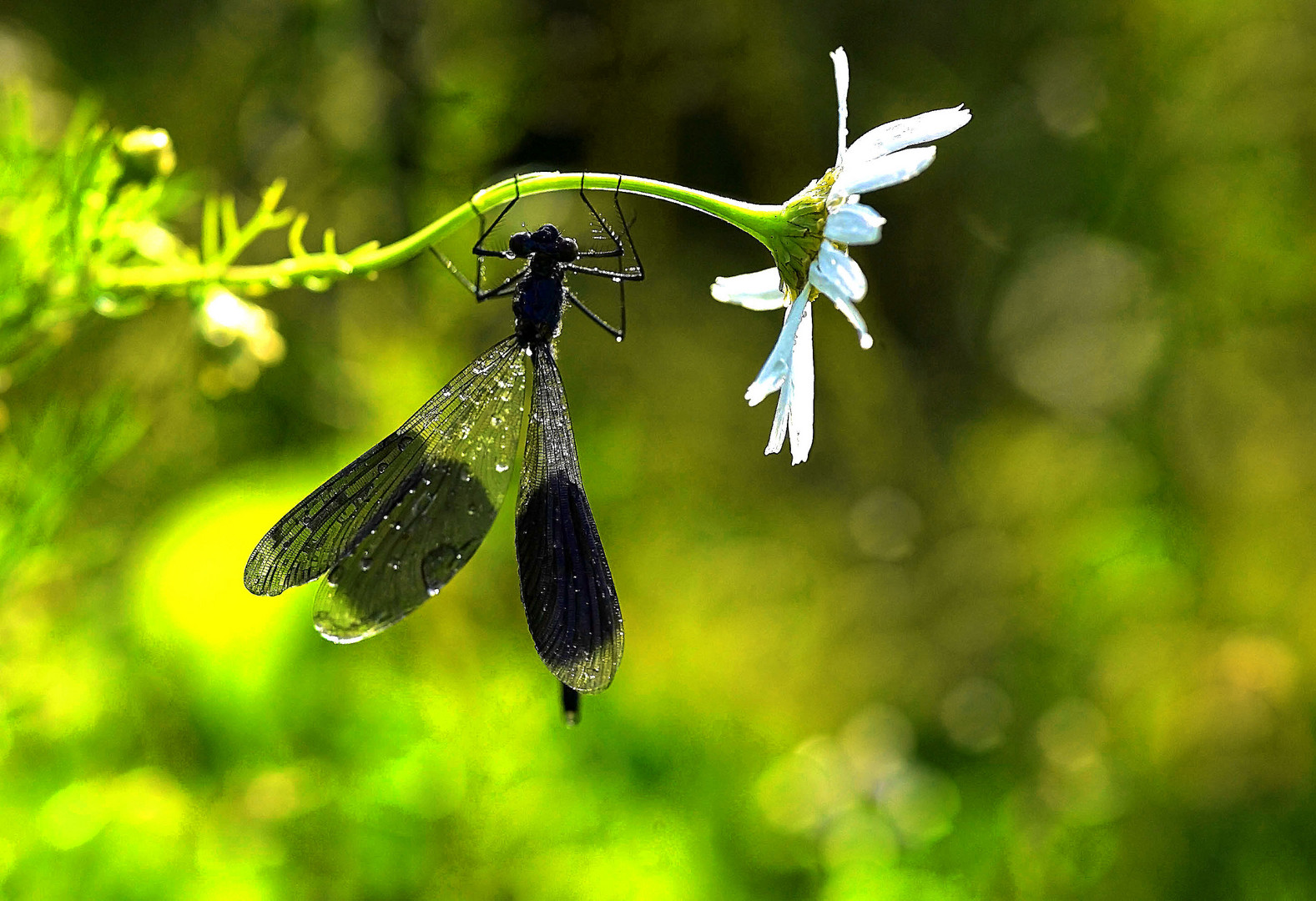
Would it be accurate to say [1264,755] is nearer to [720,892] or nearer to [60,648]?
[720,892]

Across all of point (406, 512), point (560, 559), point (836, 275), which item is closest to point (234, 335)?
point (406, 512)

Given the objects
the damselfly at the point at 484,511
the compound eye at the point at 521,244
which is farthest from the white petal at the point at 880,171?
the compound eye at the point at 521,244

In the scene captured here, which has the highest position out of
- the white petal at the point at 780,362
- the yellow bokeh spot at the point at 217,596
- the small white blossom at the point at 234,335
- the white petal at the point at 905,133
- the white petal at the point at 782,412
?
the yellow bokeh spot at the point at 217,596

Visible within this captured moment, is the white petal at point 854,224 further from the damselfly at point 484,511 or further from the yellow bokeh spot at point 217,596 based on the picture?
the yellow bokeh spot at point 217,596

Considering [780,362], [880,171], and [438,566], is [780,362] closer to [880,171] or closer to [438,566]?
[880,171]

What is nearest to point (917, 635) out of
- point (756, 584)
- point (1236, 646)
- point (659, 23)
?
point (756, 584)
